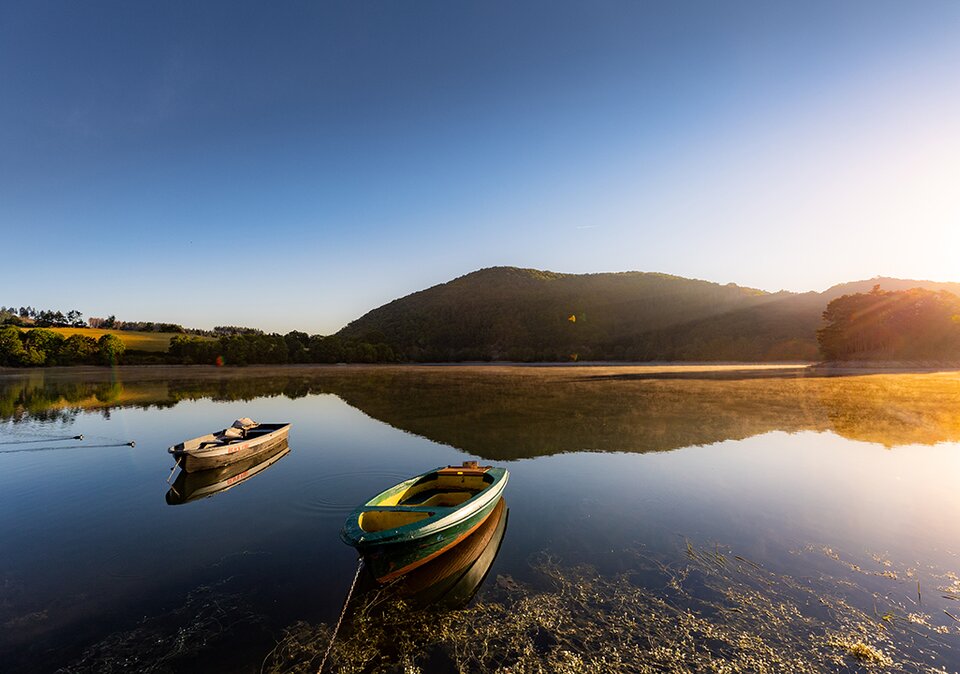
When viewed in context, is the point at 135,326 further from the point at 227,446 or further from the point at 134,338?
the point at 227,446

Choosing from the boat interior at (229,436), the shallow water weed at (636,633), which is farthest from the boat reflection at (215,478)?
the shallow water weed at (636,633)

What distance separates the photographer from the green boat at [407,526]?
10.1 m

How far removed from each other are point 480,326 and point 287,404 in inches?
4656

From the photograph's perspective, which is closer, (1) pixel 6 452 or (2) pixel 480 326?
(1) pixel 6 452

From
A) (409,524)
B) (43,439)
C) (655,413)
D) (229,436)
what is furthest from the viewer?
(655,413)

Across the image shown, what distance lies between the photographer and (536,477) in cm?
2039

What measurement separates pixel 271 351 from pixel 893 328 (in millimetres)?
155440

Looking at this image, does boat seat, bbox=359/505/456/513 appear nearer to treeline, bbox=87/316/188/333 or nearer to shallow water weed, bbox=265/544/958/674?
shallow water weed, bbox=265/544/958/674

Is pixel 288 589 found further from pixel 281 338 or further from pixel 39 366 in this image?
pixel 39 366

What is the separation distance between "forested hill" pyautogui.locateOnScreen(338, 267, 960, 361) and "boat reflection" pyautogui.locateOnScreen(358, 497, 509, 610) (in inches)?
4735

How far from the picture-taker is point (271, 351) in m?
132

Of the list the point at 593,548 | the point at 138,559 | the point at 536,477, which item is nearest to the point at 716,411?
the point at 536,477

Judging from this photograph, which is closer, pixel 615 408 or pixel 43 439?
pixel 43 439

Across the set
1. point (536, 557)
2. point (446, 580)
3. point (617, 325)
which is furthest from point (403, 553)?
point (617, 325)
